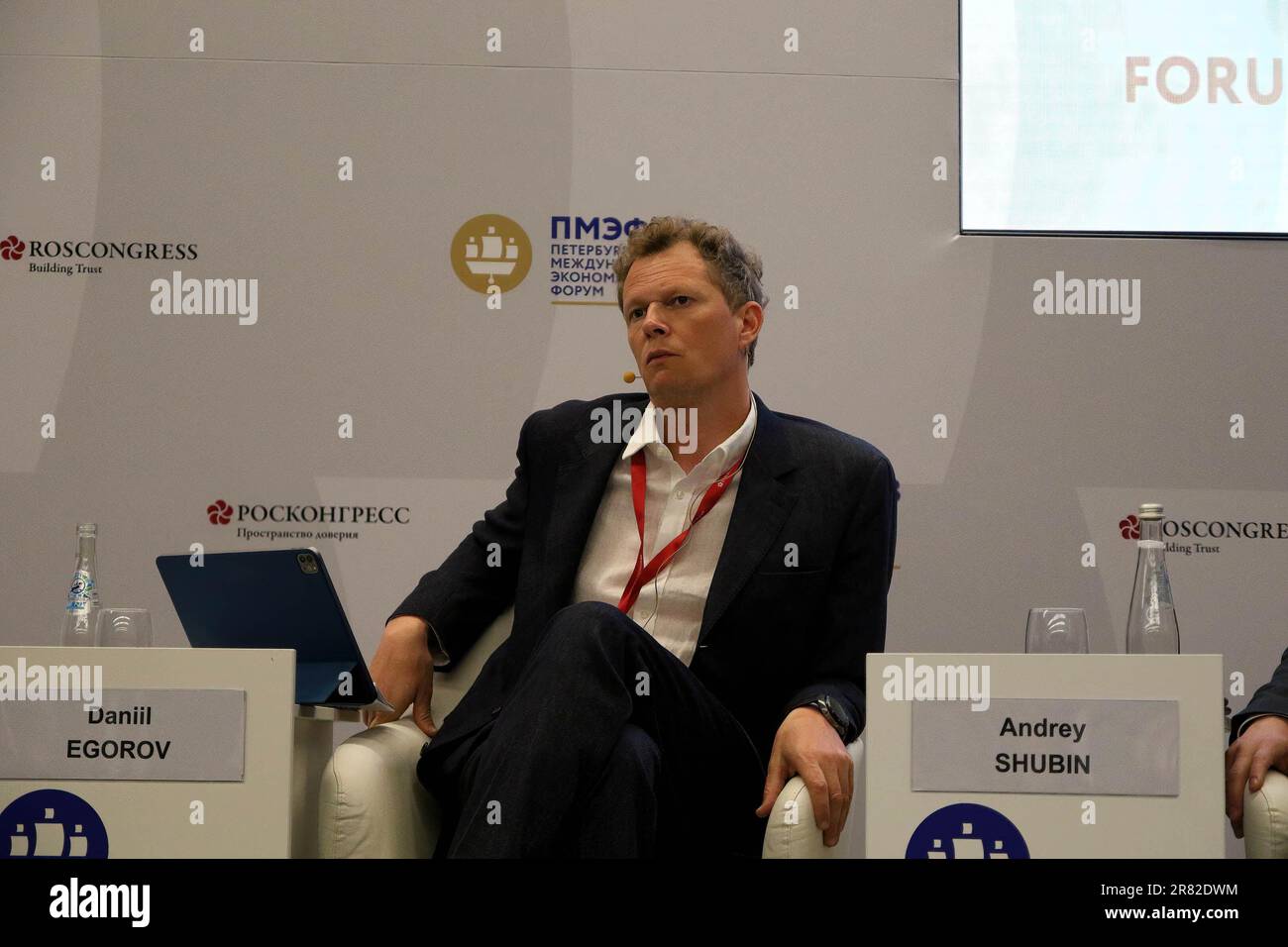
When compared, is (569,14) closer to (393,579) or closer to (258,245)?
(258,245)

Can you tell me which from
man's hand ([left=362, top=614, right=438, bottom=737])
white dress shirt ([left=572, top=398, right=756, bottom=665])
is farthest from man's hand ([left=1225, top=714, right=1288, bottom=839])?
man's hand ([left=362, top=614, right=438, bottom=737])

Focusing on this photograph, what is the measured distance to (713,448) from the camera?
2.78 metres

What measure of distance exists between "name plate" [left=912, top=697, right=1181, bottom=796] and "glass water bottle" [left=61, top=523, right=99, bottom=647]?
1.38 metres

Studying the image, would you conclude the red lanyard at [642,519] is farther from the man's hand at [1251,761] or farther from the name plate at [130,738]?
the man's hand at [1251,761]

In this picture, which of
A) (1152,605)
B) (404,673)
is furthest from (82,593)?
(1152,605)

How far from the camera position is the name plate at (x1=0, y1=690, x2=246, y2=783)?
213 cm

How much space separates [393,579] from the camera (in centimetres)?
421

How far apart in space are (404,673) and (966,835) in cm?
103

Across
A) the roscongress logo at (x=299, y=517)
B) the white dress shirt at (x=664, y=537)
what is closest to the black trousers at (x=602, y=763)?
the white dress shirt at (x=664, y=537)

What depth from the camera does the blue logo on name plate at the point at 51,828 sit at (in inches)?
82.9

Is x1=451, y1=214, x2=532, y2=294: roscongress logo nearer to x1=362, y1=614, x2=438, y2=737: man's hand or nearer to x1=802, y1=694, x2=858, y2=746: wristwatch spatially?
x1=362, y1=614, x2=438, y2=737: man's hand
